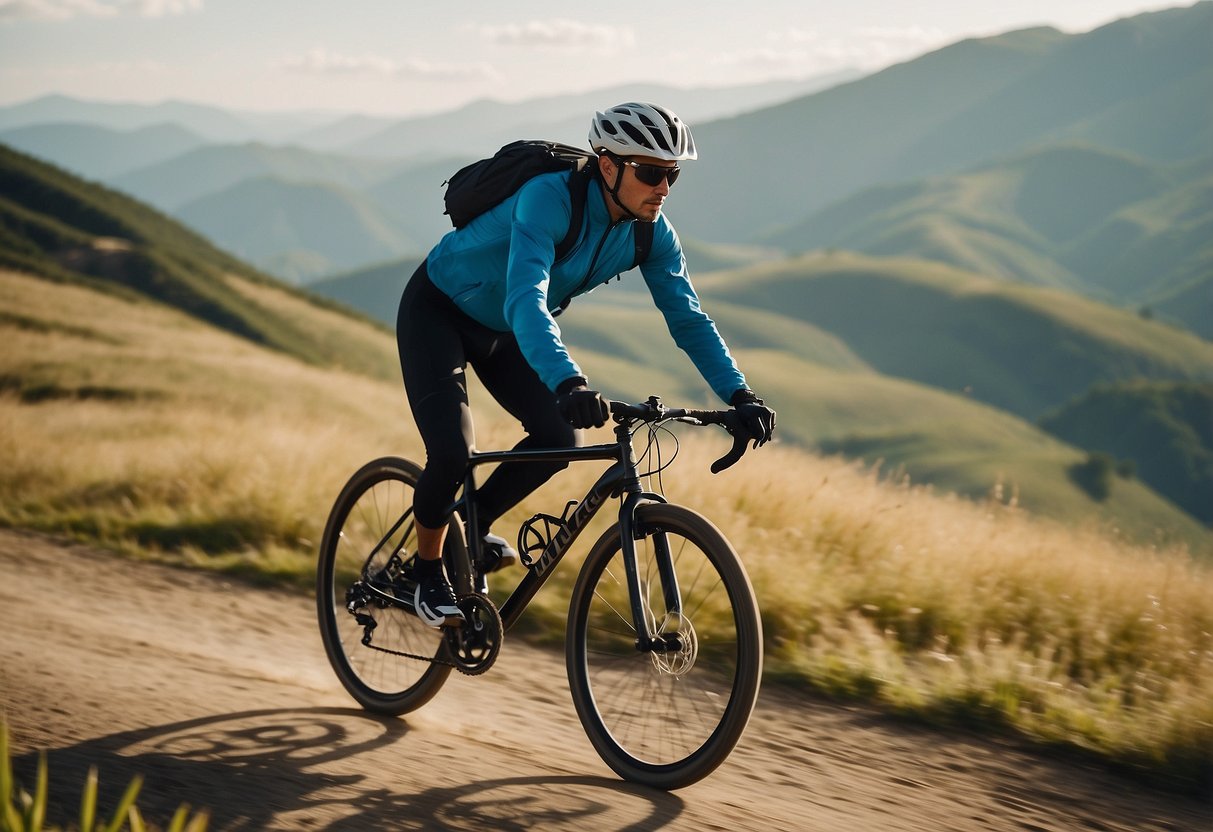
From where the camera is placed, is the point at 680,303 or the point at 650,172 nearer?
the point at 650,172

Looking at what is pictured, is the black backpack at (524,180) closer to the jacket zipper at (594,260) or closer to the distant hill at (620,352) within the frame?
the jacket zipper at (594,260)

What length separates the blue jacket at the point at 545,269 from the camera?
3910mm

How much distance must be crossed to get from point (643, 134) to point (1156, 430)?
146474 mm

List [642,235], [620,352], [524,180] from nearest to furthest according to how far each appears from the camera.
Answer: [524,180], [642,235], [620,352]

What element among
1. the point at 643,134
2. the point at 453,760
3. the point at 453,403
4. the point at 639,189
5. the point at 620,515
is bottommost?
the point at 453,760

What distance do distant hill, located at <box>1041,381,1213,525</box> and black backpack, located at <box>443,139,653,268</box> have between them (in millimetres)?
137593

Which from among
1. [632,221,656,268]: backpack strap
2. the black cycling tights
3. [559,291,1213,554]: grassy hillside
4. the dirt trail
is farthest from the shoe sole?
[559,291,1213,554]: grassy hillside

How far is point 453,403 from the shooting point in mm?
4355

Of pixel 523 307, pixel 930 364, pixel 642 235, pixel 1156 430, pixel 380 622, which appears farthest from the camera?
pixel 930 364

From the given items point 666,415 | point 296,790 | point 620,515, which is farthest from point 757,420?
point 296,790

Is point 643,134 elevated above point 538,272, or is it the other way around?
point 643,134

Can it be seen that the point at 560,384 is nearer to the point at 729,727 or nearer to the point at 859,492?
the point at 729,727

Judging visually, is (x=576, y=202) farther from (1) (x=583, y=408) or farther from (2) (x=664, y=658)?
(2) (x=664, y=658)

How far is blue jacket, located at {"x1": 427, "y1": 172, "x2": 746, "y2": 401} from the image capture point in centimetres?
391
